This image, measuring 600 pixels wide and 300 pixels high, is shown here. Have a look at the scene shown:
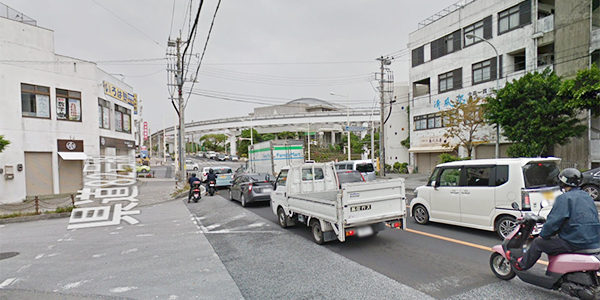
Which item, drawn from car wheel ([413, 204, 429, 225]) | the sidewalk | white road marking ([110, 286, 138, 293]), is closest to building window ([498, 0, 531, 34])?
car wheel ([413, 204, 429, 225])

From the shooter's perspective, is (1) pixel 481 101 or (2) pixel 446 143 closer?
(1) pixel 481 101

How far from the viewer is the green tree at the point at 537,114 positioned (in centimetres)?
Answer: 1623

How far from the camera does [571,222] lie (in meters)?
3.87

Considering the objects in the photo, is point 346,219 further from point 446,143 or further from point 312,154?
point 312,154

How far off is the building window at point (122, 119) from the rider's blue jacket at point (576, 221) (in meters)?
26.3

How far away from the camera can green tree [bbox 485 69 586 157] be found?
16234mm

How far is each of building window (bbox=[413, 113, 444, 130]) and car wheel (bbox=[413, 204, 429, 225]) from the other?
20879 millimetres

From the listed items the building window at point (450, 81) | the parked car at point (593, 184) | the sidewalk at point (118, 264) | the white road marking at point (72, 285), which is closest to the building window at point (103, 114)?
the sidewalk at point (118, 264)

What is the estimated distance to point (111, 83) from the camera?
23.0 m

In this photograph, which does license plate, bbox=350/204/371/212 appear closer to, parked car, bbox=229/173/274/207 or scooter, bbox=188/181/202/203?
parked car, bbox=229/173/274/207

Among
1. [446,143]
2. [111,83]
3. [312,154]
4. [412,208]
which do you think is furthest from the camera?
[312,154]

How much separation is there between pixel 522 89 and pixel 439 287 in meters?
16.7

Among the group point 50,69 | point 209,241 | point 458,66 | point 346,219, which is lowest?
point 209,241

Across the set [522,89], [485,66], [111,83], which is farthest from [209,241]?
[485,66]
